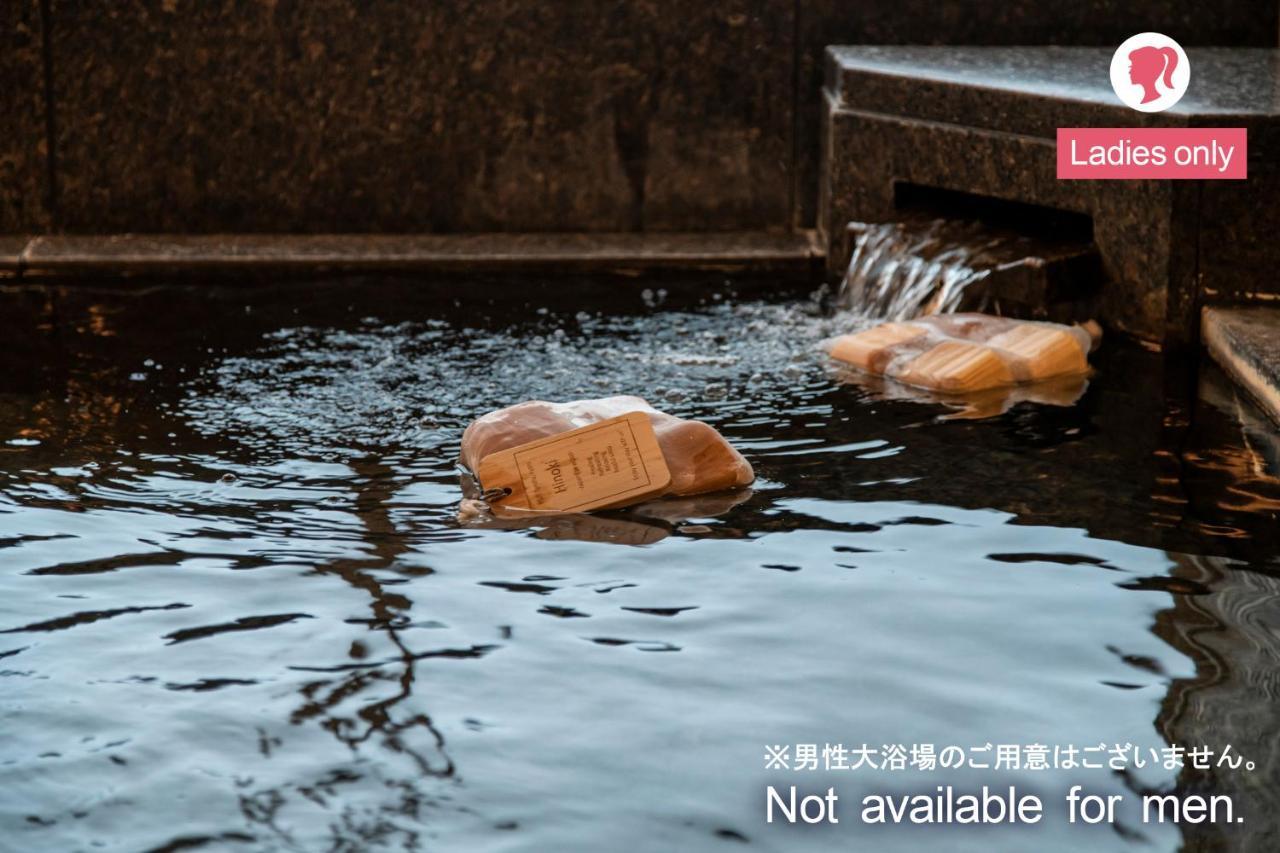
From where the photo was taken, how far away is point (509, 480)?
15.2ft

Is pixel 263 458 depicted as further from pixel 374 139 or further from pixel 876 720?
pixel 374 139

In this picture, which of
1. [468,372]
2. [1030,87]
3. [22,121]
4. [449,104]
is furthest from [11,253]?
[1030,87]

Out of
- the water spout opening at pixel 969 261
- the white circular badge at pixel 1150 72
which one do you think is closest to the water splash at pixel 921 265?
the water spout opening at pixel 969 261

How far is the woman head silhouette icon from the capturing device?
683cm

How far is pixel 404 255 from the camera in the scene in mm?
7918

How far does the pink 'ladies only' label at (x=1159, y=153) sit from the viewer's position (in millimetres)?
6012

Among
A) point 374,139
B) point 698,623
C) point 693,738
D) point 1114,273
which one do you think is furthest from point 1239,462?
point 374,139

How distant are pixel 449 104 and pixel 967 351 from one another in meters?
3.30

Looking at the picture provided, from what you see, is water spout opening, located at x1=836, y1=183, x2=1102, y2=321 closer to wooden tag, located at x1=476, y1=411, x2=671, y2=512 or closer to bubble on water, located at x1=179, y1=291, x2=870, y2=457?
bubble on water, located at x1=179, y1=291, x2=870, y2=457

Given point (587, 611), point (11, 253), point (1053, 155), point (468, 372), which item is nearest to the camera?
point (587, 611)

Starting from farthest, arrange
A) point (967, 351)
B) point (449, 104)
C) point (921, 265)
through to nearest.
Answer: point (449, 104) < point (921, 265) < point (967, 351)

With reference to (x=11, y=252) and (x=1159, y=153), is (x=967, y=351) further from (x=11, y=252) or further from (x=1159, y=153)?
(x=11, y=252)

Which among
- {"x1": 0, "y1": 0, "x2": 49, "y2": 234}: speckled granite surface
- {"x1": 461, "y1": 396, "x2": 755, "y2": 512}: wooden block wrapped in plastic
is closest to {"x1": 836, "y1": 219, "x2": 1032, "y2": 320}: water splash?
{"x1": 461, "y1": 396, "x2": 755, "y2": 512}: wooden block wrapped in plastic

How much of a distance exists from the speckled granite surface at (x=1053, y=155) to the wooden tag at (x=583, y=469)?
2.50 m
